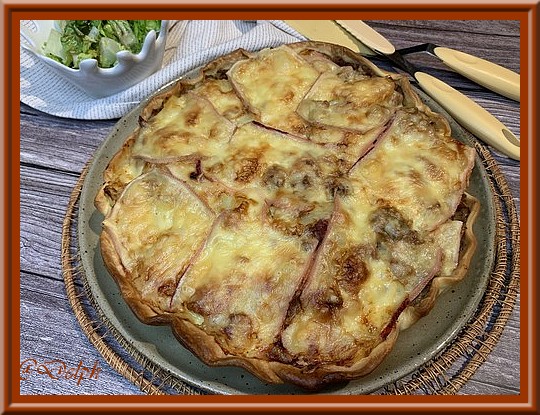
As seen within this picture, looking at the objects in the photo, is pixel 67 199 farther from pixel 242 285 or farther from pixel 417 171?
pixel 417 171

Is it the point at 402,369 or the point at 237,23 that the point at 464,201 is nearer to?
the point at 402,369

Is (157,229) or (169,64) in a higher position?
(169,64)

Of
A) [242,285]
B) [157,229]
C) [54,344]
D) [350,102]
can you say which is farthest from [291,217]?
[54,344]

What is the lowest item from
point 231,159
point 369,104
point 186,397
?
point 186,397

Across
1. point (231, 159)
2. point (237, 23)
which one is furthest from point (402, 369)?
point (237, 23)
